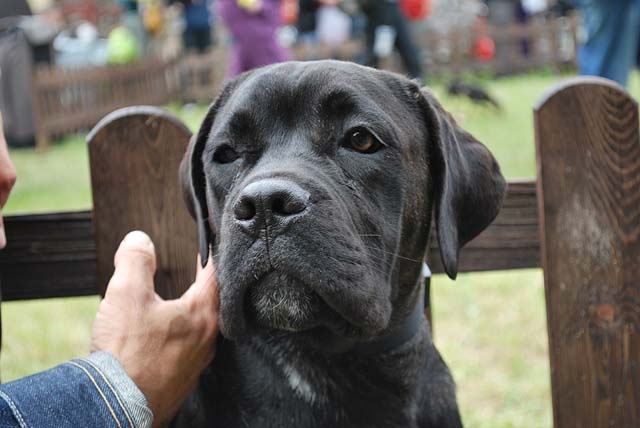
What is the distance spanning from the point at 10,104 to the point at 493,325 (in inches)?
437

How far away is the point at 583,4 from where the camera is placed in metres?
7.94

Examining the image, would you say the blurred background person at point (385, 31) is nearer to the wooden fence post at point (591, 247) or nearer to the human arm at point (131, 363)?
the wooden fence post at point (591, 247)

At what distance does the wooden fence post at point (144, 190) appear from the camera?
11.0ft

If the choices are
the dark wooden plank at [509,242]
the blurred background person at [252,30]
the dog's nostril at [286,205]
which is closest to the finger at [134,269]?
the dog's nostril at [286,205]

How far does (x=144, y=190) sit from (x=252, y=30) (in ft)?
29.6

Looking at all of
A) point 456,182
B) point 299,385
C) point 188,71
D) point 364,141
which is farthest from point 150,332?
point 188,71

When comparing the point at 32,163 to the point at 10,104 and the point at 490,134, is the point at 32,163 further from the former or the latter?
the point at 490,134

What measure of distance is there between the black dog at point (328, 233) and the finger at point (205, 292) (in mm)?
116

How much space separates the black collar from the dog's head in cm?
5

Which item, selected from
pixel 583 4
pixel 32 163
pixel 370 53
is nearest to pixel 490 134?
pixel 370 53

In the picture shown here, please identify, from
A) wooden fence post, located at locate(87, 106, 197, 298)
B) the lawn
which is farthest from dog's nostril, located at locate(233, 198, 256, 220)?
the lawn

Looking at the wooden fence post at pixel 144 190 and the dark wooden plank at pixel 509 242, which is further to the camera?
the dark wooden plank at pixel 509 242

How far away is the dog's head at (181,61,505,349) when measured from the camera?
96.3 inches

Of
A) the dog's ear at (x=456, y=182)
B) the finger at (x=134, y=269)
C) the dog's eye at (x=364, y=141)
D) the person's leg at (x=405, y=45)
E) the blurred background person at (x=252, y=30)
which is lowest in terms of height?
the person's leg at (x=405, y=45)
